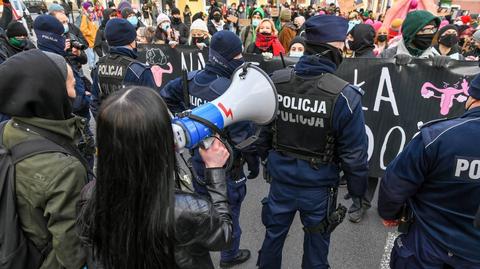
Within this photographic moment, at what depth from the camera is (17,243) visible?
136 cm

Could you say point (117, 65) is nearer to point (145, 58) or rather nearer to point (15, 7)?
point (145, 58)

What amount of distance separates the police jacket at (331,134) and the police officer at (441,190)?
0.27 m

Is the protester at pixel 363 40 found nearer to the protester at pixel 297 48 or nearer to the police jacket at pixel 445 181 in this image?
the protester at pixel 297 48

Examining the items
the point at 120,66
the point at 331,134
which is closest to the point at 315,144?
the point at 331,134

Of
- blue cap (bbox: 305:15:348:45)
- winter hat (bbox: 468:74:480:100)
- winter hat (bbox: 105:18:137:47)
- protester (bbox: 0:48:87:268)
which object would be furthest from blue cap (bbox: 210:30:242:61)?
winter hat (bbox: 468:74:480:100)

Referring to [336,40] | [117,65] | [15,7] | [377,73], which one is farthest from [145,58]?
[15,7]

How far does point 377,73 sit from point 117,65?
2.56 m

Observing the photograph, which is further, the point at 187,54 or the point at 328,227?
the point at 187,54

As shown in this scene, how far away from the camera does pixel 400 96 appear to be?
3.32 meters

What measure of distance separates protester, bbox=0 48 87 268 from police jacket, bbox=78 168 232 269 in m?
0.10

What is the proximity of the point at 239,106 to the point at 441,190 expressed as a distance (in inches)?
42.0

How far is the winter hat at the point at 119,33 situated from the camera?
312 centimetres

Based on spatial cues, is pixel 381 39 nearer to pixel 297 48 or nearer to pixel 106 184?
pixel 297 48

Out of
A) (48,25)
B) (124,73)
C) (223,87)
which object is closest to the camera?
(223,87)
